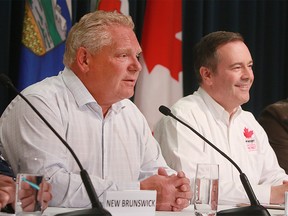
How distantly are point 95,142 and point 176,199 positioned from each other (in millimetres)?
535

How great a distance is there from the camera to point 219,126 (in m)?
3.84

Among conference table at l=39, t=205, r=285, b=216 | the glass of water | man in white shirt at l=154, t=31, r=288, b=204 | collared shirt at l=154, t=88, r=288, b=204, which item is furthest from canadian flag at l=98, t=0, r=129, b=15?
the glass of water

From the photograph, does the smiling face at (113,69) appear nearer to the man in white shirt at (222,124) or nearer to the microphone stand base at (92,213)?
the man in white shirt at (222,124)

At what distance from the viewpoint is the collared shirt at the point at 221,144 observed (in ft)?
11.6

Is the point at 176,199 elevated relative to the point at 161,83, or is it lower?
lower

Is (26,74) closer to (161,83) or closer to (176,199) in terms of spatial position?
(161,83)

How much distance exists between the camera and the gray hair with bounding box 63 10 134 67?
10.1ft

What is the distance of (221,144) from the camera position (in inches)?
148

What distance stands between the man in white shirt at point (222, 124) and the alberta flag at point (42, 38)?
0.89 m

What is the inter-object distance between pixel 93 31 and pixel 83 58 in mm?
146

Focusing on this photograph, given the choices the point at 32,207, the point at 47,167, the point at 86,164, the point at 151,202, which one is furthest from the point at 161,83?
the point at 32,207

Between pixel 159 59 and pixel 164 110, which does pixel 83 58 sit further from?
pixel 159 59

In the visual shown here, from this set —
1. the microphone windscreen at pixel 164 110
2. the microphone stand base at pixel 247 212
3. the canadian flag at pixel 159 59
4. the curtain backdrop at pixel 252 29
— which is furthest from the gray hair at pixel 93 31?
the canadian flag at pixel 159 59

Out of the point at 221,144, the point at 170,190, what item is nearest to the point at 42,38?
the point at 221,144
